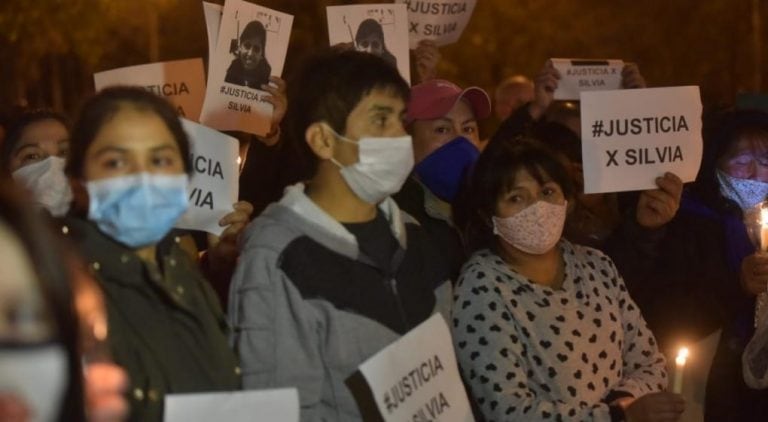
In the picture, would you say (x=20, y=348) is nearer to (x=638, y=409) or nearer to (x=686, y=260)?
(x=638, y=409)

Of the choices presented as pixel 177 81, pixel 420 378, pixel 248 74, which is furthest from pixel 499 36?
pixel 420 378

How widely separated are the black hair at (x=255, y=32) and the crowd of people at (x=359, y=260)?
20mm

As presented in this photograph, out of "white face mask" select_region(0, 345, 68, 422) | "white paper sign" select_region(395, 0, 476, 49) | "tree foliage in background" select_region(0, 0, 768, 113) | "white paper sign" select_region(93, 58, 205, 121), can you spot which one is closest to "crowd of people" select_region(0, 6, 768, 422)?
"white face mask" select_region(0, 345, 68, 422)

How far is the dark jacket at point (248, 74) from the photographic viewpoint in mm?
5914

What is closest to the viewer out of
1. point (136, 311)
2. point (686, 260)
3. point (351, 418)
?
point (136, 311)

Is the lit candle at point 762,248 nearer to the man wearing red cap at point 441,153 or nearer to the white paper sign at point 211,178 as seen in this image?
the man wearing red cap at point 441,153

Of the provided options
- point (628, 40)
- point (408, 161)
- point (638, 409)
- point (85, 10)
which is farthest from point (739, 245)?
point (85, 10)

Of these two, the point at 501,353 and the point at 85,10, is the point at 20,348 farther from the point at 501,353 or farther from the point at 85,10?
the point at 85,10

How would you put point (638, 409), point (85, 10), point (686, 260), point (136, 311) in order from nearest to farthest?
1. point (136, 311)
2. point (638, 409)
3. point (686, 260)
4. point (85, 10)

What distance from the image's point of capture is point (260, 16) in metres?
6.02

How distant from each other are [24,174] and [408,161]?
1317mm

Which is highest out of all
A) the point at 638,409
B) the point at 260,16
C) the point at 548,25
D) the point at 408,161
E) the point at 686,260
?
the point at 548,25

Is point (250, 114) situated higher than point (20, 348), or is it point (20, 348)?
point (250, 114)

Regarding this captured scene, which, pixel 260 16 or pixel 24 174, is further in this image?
pixel 260 16
